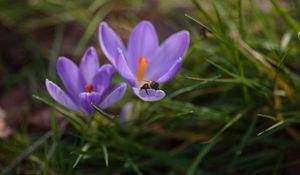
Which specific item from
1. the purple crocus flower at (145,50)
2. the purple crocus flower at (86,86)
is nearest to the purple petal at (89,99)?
the purple crocus flower at (86,86)

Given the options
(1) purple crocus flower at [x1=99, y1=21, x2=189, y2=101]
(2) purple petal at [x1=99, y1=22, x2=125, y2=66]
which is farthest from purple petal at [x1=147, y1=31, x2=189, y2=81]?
(2) purple petal at [x1=99, y1=22, x2=125, y2=66]

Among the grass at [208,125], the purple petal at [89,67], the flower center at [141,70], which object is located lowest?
the grass at [208,125]

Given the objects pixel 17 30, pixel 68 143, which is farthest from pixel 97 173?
pixel 17 30

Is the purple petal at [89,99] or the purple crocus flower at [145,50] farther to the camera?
the purple crocus flower at [145,50]

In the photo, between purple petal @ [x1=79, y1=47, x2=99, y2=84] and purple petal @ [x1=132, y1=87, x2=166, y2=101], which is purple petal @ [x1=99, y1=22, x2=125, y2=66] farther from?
purple petal @ [x1=132, y1=87, x2=166, y2=101]

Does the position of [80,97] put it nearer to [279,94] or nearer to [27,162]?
[27,162]

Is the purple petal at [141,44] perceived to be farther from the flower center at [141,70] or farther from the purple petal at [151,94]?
the purple petal at [151,94]
